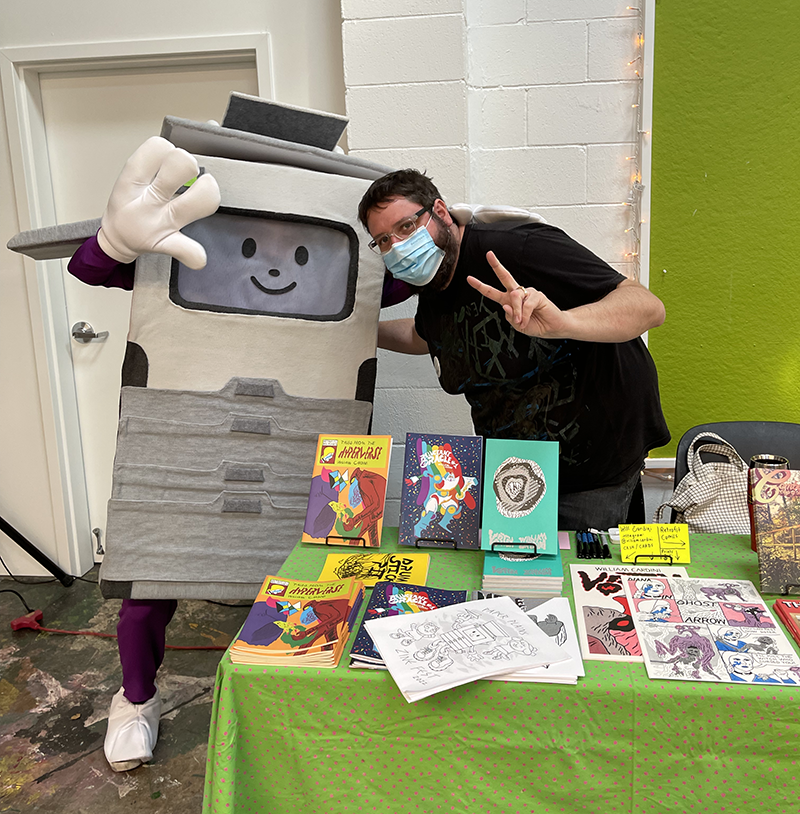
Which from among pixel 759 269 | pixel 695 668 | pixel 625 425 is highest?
pixel 759 269

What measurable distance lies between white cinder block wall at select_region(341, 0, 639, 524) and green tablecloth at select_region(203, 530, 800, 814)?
1.44 m

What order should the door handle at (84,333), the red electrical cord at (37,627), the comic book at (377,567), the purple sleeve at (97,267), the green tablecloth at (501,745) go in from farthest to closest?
the door handle at (84,333) < the red electrical cord at (37,627) < the purple sleeve at (97,267) < the comic book at (377,567) < the green tablecloth at (501,745)

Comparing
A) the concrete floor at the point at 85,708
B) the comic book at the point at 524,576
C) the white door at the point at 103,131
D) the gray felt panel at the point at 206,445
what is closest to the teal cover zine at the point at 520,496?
the comic book at the point at 524,576

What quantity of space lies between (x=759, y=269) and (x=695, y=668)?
1723mm

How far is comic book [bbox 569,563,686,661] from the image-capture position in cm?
107

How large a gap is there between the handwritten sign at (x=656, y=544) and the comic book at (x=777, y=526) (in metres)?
0.13

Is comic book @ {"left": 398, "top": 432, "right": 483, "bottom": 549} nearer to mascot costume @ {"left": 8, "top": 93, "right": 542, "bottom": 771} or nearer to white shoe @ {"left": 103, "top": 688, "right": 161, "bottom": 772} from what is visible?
mascot costume @ {"left": 8, "top": 93, "right": 542, "bottom": 771}

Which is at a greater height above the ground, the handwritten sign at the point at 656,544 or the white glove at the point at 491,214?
the white glove at the point at 491,214

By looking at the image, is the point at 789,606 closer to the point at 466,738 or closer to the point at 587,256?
the point at 466,738

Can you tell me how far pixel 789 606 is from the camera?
3.77ft

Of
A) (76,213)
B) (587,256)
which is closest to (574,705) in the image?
(587,256)

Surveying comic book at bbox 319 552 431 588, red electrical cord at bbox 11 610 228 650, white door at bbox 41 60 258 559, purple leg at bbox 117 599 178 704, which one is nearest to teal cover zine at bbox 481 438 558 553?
comic book at bbox 319 552 431 588

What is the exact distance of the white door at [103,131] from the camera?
98.2 inches

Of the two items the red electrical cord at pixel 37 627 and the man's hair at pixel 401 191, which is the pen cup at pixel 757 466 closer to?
the man's hair at pixel 401 191
